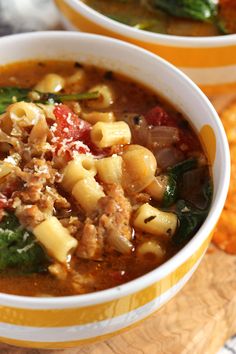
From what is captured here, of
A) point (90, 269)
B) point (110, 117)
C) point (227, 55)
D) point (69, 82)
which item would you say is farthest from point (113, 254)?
point (227, 55)

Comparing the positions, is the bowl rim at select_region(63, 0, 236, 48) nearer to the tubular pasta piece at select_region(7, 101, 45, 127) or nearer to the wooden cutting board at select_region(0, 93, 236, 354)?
the tubular pasta piece at select_region(7, 101, 45, 127)

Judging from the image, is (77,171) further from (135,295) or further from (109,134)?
(135,295)

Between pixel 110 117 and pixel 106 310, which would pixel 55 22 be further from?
pixel 106 310

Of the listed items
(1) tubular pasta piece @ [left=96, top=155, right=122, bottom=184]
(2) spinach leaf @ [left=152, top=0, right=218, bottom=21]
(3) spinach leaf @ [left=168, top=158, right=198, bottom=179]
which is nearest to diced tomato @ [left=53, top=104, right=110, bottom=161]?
(1) tubular pasta piece @ [left=96, top=155, right=122, bottom=184]

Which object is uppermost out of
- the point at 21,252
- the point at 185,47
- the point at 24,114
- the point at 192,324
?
the point at 185,47

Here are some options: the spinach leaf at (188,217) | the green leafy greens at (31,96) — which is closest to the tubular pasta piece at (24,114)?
the green leafy greens at (31,96)

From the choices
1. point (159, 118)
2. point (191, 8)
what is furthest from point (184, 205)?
point (191, 8)

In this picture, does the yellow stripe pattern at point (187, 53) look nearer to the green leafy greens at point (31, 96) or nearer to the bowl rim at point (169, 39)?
→ the bowl rim at point (169, 39)
